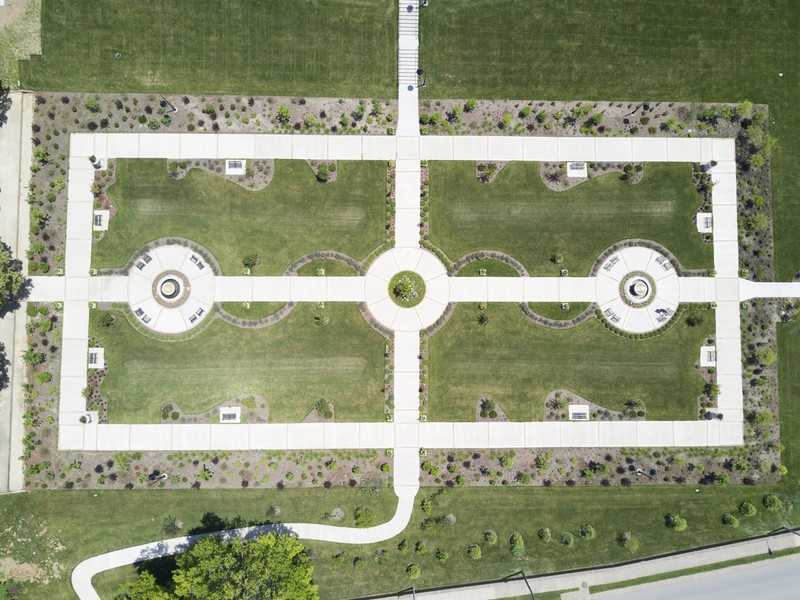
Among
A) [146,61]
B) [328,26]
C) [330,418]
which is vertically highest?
[328,26]

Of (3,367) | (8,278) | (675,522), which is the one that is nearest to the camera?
(8,278)

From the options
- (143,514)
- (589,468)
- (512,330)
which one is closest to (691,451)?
(589,468)

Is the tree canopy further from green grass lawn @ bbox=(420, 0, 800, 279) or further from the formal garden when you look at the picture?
green grass lawn @ bbox=(420, 0, 800, 279)

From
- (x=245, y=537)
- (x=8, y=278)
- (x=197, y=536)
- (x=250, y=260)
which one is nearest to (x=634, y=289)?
(x=250, y=260)

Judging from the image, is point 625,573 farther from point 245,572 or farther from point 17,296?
point 17,296

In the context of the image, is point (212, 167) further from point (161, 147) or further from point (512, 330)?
point (512, 330)

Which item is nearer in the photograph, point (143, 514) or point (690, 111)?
point (143, 514)

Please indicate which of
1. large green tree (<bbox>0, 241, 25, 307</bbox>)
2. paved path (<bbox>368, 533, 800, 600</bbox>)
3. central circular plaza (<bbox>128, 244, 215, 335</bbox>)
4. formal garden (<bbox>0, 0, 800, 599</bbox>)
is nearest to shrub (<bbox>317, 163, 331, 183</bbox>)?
formal garden (<bbox>0, 0, 800, 599</bbox>)

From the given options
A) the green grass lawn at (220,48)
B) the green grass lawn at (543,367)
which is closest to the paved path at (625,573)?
the green grass lawn at (543,367)
